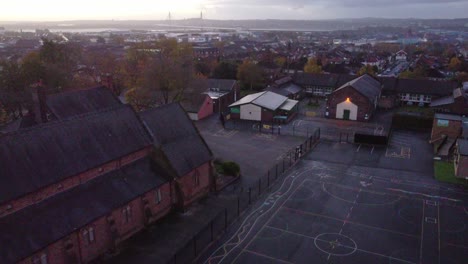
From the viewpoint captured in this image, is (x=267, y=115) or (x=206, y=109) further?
(x=206, y=109)

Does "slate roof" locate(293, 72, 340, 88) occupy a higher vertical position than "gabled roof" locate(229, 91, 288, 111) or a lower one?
higher

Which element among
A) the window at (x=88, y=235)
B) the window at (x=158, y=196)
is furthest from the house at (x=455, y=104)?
the window at (x=88, y=235)

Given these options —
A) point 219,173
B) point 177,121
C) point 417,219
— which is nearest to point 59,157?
point 177,121

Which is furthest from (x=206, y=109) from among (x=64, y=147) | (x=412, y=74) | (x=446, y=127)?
(x=412, y=74)

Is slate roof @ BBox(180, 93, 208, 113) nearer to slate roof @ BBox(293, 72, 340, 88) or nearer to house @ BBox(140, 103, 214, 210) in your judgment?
house @ BBox(140, 103, 214, 210)

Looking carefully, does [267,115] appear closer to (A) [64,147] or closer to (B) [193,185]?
(B) [193,185]

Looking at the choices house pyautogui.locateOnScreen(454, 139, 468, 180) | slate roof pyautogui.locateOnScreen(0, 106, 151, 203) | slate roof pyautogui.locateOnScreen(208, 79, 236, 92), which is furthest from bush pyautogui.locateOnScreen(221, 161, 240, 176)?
slate roof pyautogui.locateOnScreen(208, 79, 236, 92)
